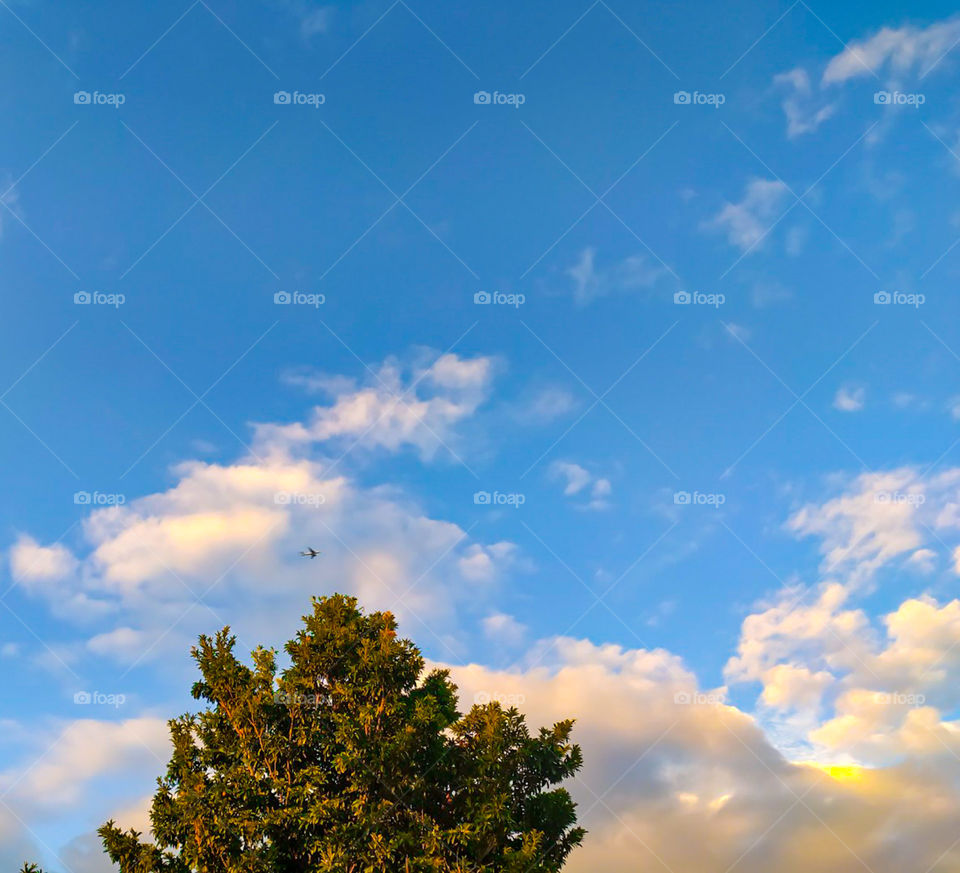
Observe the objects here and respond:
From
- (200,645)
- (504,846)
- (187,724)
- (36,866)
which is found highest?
(200,645)

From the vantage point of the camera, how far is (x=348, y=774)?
29453 millimetres

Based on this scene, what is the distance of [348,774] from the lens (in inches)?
1160

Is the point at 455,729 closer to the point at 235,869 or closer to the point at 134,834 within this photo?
the point at 235,869

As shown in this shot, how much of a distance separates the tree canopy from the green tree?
0.05m

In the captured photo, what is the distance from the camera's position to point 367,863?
27.5m

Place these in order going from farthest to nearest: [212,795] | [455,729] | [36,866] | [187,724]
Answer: [455,729]
[187,724]
[212,795]
[36,866]

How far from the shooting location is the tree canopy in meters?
28.0

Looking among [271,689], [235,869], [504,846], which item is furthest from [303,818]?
[504,846]

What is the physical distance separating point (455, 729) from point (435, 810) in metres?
3.11

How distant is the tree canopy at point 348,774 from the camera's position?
2795 centimetres

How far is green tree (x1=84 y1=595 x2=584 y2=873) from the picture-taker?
27953 millimetres

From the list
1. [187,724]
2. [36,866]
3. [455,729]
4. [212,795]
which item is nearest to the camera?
[36,866]

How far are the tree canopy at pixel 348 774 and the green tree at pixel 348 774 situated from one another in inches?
2.0

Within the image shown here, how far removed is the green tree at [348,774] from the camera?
2795 cm
